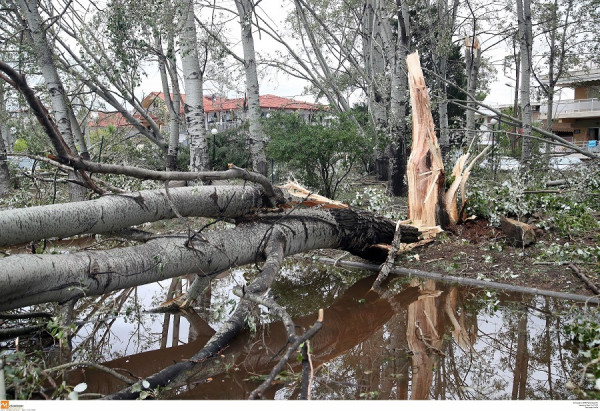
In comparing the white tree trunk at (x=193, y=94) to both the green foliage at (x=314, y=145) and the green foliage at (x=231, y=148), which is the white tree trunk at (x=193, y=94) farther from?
the green foliage at (x=231, y=148)

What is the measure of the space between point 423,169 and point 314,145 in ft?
8.57

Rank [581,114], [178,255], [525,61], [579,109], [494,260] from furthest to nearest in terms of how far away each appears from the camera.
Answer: [579,109], [581,114], [525,61], [494,260], [178,255]

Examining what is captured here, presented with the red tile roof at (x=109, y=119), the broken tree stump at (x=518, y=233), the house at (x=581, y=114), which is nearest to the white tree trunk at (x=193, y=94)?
the red tile roof at (x=109, y=119)

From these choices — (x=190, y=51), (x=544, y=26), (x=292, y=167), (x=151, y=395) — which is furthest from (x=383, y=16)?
(x=151, y=395)

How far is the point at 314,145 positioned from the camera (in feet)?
32.1

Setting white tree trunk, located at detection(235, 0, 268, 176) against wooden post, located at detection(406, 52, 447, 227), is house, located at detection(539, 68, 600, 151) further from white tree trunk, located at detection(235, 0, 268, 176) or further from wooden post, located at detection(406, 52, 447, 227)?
wooden post, located at detection(406, 52, 447, 227)

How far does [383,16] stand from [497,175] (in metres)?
4.79

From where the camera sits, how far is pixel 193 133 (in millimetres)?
9273

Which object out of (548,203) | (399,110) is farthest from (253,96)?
(548,203)

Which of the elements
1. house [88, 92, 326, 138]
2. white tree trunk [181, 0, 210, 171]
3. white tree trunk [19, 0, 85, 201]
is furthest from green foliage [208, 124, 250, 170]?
white tree trunk [19, 0, 85, 201]

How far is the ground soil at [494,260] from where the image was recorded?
19.1 ft

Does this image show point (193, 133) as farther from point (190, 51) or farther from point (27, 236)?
point (27, 236)

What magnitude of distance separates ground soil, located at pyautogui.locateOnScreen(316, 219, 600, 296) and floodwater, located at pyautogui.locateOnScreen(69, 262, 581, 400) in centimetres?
42

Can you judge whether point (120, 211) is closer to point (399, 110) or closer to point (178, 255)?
point (178, 255)
